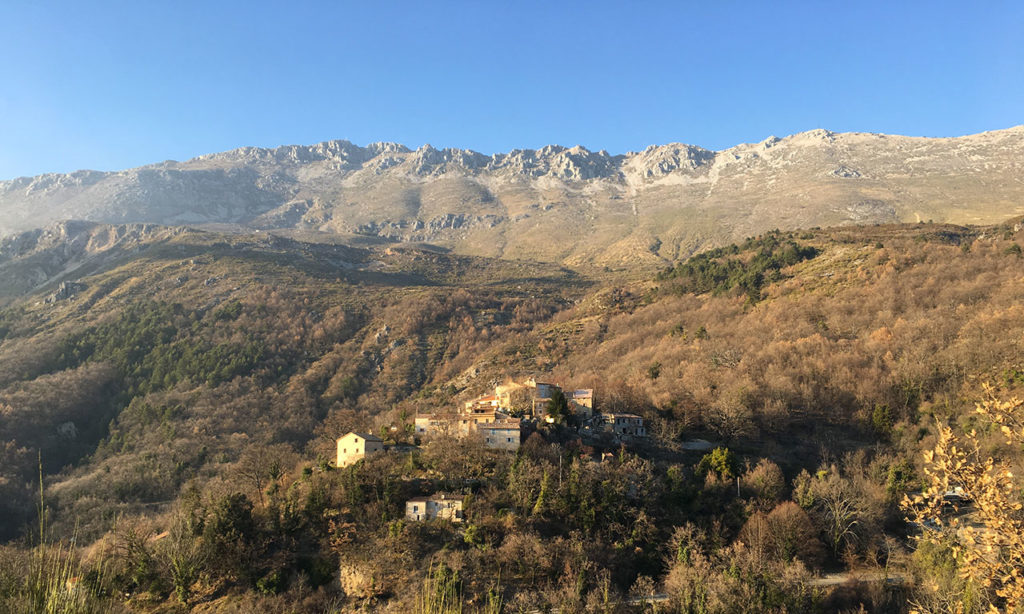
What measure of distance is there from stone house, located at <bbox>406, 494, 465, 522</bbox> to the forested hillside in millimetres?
1015

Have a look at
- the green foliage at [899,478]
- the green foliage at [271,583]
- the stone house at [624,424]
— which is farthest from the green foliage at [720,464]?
the green foliage at [271,583]

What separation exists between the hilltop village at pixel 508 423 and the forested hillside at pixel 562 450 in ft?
4.96

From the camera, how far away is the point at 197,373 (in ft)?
418

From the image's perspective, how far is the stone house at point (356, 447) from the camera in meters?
53.1

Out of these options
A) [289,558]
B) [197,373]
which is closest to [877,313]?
[289,558]

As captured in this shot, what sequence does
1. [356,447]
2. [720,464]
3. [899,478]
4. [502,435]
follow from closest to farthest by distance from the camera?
[899,478] < [720,464] < [502,435] < [356,447]

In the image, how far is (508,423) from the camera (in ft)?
174

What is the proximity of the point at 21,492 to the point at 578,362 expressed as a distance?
305ft

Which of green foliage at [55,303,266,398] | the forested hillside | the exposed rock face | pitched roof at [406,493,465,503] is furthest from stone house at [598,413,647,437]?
the exposed rock face

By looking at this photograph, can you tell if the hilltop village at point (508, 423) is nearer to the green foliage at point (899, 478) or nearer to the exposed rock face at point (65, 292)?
the green foliage at point (899, 478)

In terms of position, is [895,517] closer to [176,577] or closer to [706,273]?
[176,577]

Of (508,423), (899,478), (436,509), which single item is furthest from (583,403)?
(899,478)

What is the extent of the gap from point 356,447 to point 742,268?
10933 cm

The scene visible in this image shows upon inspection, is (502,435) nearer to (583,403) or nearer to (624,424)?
(583,403)
